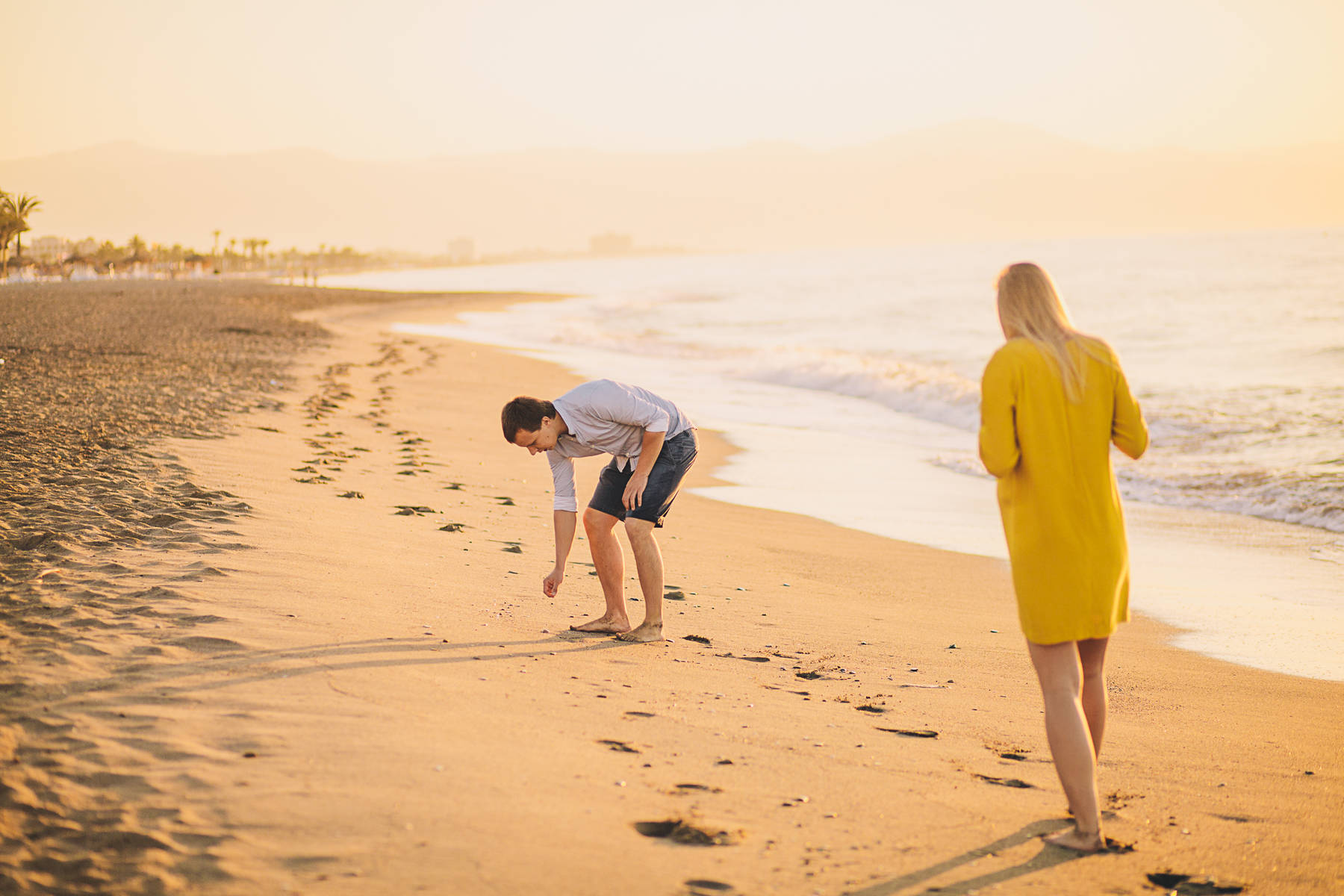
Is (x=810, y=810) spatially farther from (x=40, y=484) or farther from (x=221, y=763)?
(x=40, y=484)

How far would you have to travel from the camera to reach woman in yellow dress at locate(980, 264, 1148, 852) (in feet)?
9.33

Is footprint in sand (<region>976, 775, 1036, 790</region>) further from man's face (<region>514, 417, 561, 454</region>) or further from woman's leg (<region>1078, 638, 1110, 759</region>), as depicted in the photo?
man's face (<region>514, 417, 561, 454</region>)

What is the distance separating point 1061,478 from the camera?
2865 millimetres

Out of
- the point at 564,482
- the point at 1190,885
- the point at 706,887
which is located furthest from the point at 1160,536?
the point at 706,887

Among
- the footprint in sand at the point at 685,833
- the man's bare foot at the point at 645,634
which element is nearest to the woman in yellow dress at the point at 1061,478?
the footprint in sand at the point at 685,833

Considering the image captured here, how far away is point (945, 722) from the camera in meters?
4.03

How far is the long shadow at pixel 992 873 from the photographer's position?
105 inches

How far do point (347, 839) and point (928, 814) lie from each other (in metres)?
1.81

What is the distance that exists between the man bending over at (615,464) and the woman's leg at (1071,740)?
6.64 feet

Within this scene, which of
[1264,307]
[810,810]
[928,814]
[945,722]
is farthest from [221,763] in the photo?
[1264,307]

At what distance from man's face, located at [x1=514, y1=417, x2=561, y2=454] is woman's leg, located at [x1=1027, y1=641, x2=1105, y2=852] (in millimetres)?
2291

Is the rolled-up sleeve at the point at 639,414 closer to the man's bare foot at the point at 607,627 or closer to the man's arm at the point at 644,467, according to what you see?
the man's arm at the point at 644,467

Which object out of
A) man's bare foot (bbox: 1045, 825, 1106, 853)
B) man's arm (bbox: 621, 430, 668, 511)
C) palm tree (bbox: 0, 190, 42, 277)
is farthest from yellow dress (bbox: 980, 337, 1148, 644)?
palm tree (bbox: 0, 190, 42, 277)

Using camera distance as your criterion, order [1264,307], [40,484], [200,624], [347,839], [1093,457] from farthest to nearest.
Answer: [1264,307]
[40,484]
[200,624]
[1093,457]
[347,839]
